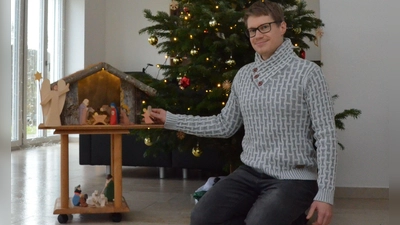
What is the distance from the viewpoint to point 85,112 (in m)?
2.43

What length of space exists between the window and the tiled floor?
1.85 m

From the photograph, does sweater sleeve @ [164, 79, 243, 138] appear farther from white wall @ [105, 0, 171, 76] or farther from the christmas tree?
white wall @ [105, 0, 171, 76]

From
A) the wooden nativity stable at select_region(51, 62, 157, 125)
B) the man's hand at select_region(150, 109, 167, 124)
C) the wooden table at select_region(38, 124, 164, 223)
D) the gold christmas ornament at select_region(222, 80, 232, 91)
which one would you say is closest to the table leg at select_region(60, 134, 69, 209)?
the wooden table at select_region(38, 124, 164, 223)

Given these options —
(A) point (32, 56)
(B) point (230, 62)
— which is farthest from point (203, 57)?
(A) point (32, 56)

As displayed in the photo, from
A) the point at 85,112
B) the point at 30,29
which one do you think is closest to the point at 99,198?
the point at 85,112

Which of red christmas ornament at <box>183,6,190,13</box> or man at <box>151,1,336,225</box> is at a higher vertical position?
red christmas ornament at <box>183,6,190,13</box>

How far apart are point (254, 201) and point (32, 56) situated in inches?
259

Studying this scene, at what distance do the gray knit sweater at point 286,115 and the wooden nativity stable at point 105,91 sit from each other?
86 centimetres

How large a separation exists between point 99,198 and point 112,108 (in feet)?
1.59

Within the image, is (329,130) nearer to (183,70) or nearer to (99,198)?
(183,70)

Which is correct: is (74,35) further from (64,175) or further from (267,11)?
(267,11)

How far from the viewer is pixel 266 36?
5.65ft

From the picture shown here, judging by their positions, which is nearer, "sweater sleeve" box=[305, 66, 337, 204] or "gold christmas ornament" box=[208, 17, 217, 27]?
"sweater sleeve" box=[305, 66, 337, 204]

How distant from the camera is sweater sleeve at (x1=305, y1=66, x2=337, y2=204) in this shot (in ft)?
5.02
